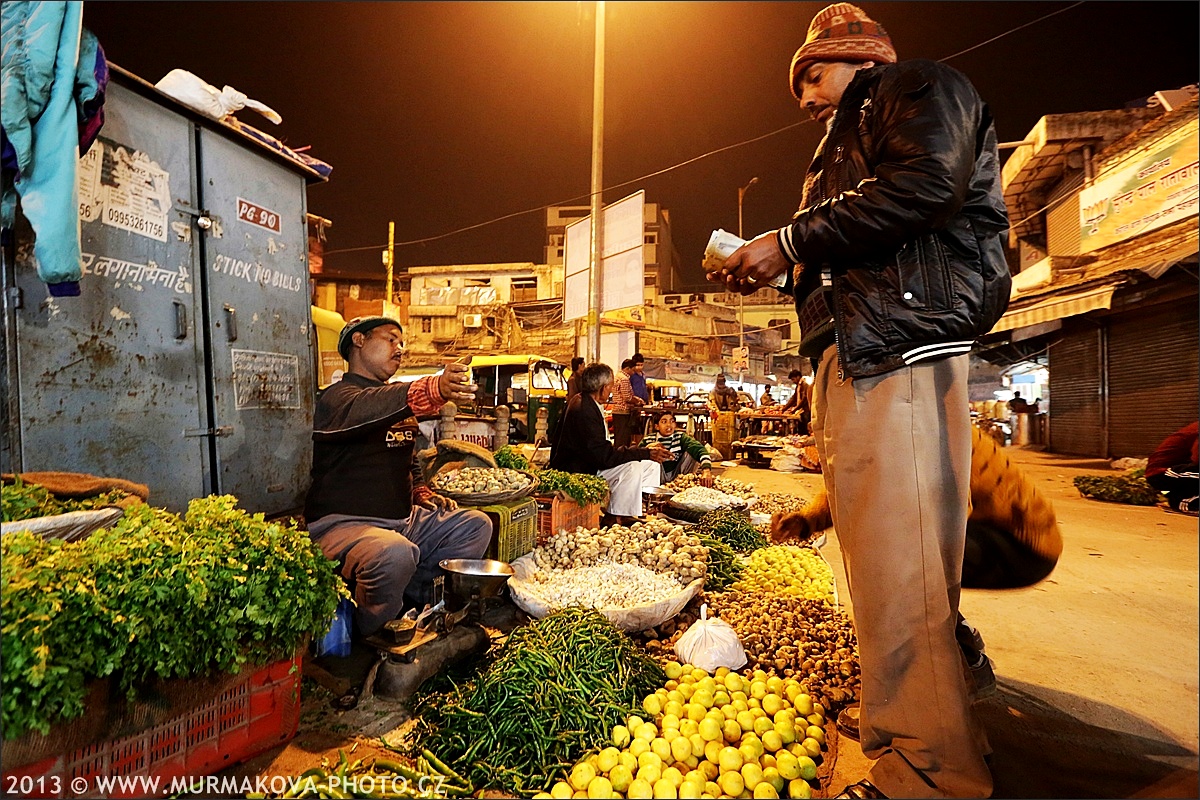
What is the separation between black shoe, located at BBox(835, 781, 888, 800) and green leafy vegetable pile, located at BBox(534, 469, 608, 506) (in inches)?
132

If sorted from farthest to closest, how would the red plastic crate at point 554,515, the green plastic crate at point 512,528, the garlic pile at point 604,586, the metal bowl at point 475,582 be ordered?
the red plastic crate at point 554,515 < the green plastic crate at point 512,528 < the garlic pile at point 604,586 < the metal bowl at point 475,582

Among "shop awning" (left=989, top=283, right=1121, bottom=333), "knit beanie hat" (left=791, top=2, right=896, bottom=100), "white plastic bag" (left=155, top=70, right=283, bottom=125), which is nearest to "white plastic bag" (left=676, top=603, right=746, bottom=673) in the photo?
"knit beanie hat" (left=791, top=2, right=896, bottom=100)

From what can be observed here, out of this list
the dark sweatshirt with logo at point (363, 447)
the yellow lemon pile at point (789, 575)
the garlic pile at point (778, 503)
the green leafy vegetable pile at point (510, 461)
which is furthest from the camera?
the garlic pile at point (778, 503)

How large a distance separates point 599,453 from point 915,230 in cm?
454

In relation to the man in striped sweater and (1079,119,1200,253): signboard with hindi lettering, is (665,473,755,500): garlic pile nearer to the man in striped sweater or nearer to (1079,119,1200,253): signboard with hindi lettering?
the man in striped sweater

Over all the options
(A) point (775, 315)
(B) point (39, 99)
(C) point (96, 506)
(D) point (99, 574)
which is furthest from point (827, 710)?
(A) point (775, 315)

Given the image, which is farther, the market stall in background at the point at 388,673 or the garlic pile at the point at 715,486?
the garlic pile at the point at 715,486

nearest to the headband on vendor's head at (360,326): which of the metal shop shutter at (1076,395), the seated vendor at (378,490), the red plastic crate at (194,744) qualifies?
the seated vendor at (378,490)

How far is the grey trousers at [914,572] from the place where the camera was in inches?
68.4

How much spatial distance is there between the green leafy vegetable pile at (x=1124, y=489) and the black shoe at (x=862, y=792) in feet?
29.0

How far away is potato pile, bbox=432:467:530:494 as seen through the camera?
433 centimetres

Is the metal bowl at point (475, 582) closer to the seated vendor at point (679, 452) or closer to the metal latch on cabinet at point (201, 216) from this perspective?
the metal latch on cabinet at point (201, 216)

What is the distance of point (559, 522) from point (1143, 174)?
12293 mm

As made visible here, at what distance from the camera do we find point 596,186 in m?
11.6
